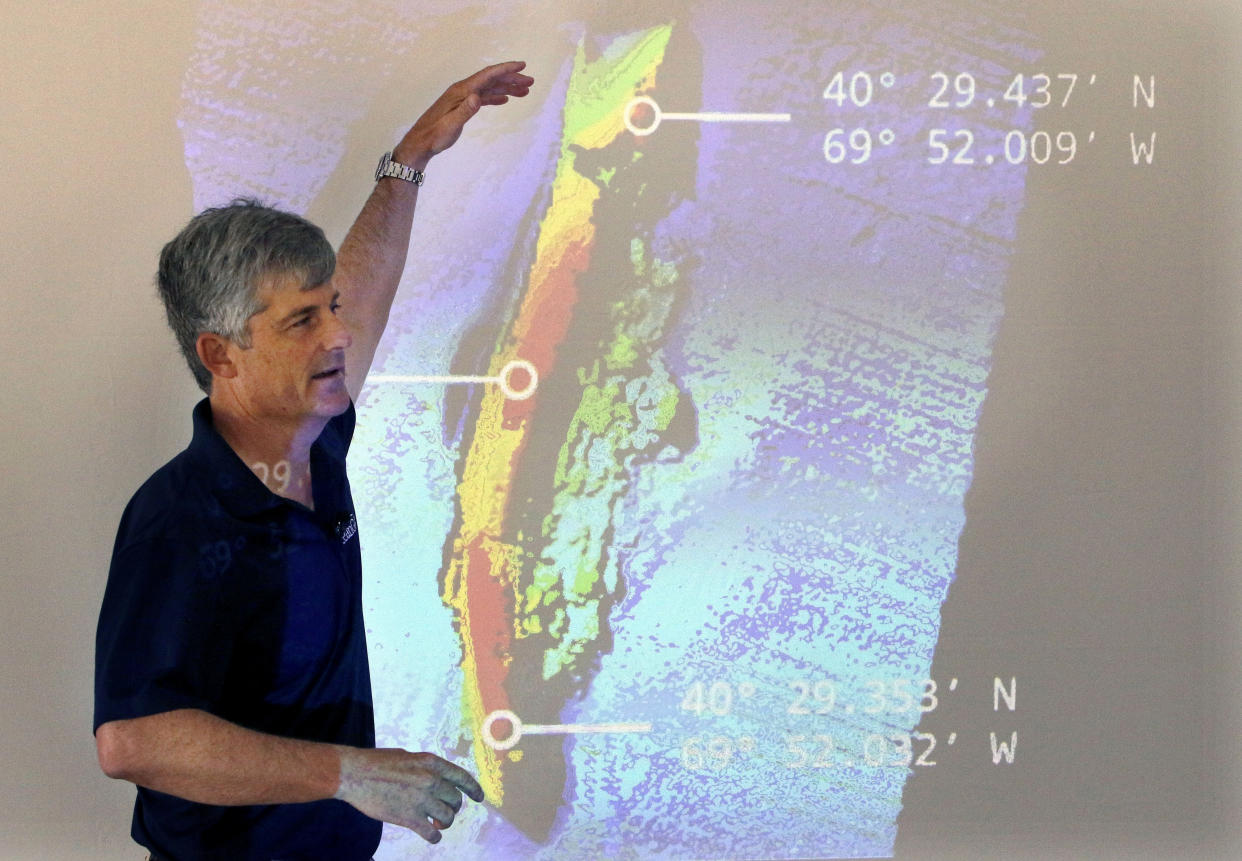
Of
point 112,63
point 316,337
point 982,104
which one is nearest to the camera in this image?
point 316,337

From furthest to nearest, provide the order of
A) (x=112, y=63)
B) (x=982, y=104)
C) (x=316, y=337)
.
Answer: (x=982, y=104)
(x=112, y=63)
(x=316, y=337)

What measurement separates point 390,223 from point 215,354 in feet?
1.16

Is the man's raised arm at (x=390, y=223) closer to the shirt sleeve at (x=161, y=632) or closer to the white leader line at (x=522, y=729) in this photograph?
the shirt sleeve at (x=161, y=632)

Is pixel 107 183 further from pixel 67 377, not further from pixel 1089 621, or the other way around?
pixel 1089 621

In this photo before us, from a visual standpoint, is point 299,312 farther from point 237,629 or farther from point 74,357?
point 74,357

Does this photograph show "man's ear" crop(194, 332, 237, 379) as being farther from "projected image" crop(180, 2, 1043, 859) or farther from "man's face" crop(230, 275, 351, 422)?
"projected image" crop(180, 2, 1043, 859)

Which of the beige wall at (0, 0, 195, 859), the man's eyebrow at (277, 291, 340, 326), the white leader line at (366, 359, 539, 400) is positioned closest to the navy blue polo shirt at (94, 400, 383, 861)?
the man's eyebrow at (277, 291, 340, 326)

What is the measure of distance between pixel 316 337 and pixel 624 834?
0.86 m

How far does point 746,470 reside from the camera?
178 centimetres

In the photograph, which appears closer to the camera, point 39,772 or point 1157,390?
point 39,772

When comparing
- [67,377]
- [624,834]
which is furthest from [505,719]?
[67,377]

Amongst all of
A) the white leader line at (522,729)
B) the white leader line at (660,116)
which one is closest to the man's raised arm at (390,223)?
the white leader line at (660,116)

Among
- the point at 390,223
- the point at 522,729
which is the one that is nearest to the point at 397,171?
the point at 390,223

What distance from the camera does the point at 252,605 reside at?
1.35 m
